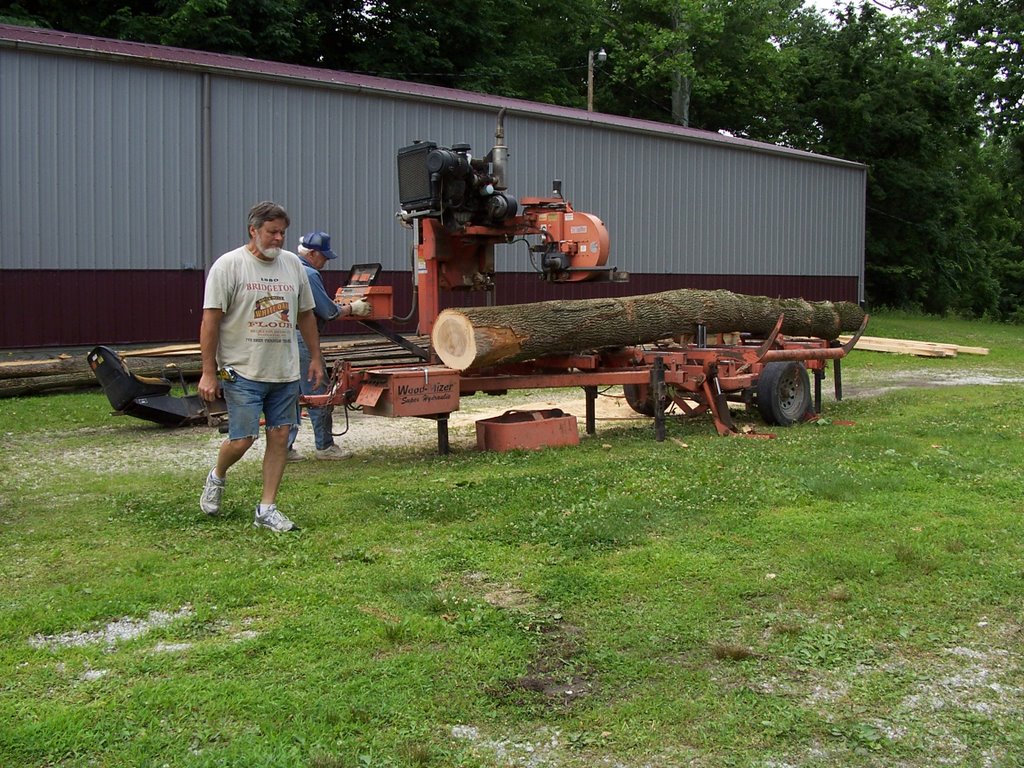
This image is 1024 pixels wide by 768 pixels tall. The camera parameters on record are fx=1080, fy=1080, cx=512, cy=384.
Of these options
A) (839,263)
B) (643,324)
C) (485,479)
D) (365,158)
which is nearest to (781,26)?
(839,263)

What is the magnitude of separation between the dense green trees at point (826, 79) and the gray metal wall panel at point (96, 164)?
19157 millimetres

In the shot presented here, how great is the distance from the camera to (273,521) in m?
6.24

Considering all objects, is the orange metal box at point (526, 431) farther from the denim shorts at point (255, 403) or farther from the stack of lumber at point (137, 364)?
the stack of lumber at point (137, 364)

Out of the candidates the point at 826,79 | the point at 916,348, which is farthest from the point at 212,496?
the point at 826,79

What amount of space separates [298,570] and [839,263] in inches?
985

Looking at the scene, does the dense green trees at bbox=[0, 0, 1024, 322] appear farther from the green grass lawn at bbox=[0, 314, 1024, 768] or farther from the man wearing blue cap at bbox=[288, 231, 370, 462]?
the green grass lawn at bbox=[0, 314, 1024, 768]

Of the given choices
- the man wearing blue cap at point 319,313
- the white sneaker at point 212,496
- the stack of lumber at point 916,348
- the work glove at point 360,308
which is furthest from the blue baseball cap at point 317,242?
the stack of lumber at point 916,348

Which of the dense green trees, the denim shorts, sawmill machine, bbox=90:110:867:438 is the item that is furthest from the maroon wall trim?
the dense green trees

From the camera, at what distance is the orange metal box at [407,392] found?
28.1 ft

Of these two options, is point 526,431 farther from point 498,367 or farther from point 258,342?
point 258,342

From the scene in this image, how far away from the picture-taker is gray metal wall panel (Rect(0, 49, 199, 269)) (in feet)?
48.2

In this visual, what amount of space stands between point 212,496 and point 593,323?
14.4 feet

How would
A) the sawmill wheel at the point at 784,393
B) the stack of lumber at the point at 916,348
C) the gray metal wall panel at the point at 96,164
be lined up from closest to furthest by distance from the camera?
1. the sawmill wheel at the point at 784,393
2. the gray metal wall panel at the point at 96,164
3. the stack of lumber at the point at 916,348

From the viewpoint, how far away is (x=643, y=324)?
34.2ft
